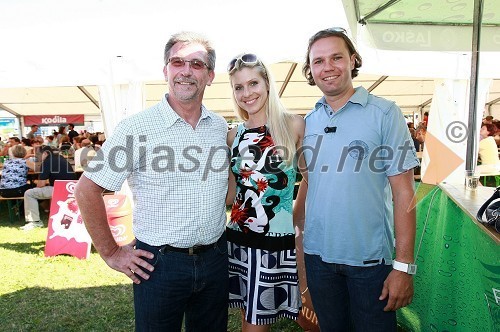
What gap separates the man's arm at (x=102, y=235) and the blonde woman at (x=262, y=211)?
0.53 meters

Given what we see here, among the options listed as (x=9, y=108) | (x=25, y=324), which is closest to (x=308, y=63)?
(x=25, y=324)

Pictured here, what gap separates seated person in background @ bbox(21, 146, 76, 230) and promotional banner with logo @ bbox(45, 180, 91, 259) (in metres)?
1.82

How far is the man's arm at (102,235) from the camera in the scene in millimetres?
1740

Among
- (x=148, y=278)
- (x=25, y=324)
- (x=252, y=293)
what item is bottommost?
(x=25, y=324)

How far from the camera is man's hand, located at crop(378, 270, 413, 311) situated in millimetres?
1747

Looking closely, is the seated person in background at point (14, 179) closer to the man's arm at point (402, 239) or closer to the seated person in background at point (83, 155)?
the seated person in background at point (83, 155)

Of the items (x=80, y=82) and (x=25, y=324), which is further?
(x=80, y=82)

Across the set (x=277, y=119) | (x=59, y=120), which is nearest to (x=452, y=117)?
(x=277, y=119)

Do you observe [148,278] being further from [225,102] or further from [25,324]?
[225,102]

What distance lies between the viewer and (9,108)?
1473 centimetres

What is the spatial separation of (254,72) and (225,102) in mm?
10193

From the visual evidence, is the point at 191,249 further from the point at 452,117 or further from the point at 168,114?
the point at 452,117

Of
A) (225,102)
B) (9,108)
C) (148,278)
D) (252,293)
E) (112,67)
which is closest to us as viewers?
(148,278)

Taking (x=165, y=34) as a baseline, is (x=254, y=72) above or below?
below
